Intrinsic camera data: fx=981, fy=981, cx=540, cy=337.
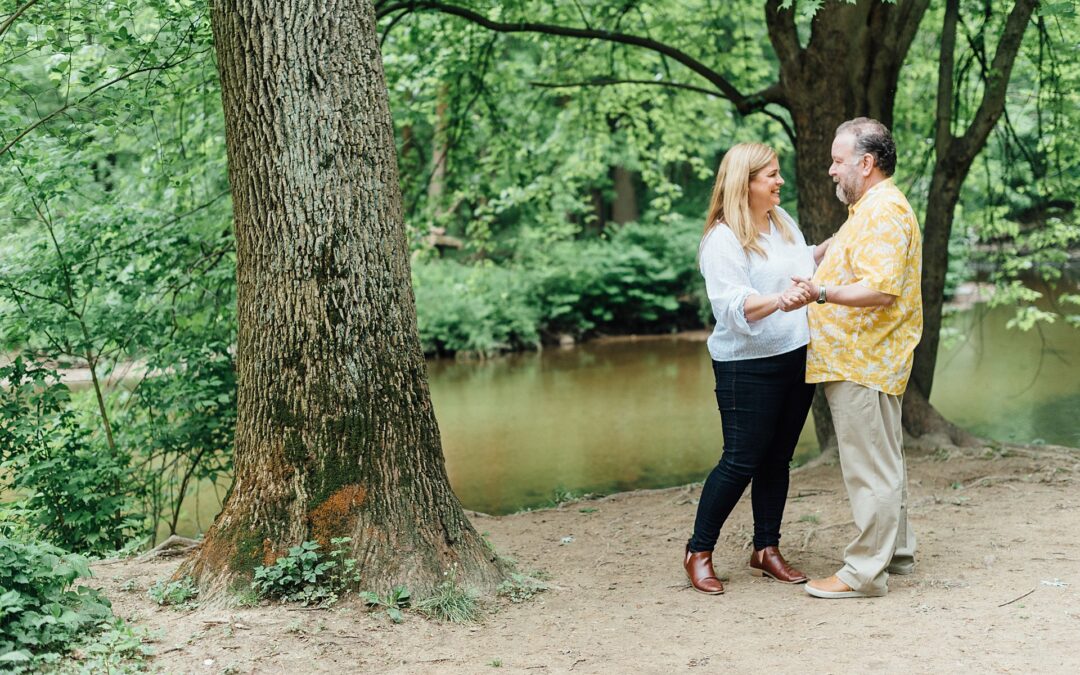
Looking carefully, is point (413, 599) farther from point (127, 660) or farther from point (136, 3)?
point (136, 3)

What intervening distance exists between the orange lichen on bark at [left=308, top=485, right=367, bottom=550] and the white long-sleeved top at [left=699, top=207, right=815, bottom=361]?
1622mm

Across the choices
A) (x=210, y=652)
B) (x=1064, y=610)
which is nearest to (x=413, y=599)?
(x=210, y=652)

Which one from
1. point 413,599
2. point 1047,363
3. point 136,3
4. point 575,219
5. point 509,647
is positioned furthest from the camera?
point 575,219

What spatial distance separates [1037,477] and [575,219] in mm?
20707

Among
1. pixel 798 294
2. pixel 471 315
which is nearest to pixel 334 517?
pixel 798 294

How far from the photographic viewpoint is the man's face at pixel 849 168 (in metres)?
4.01

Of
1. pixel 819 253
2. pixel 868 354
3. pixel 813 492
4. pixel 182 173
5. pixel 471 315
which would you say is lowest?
pixel 813 492

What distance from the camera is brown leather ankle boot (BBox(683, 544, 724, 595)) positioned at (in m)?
4.22

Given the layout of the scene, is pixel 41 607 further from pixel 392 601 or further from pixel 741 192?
pixel 741 192

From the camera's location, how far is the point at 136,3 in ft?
17.6

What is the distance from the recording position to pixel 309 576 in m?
3.77

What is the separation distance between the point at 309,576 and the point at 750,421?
1.89 m

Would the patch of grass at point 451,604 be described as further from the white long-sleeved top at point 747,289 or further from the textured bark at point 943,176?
the textured bark at point 943,176

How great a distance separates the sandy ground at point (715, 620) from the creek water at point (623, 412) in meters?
3.50
